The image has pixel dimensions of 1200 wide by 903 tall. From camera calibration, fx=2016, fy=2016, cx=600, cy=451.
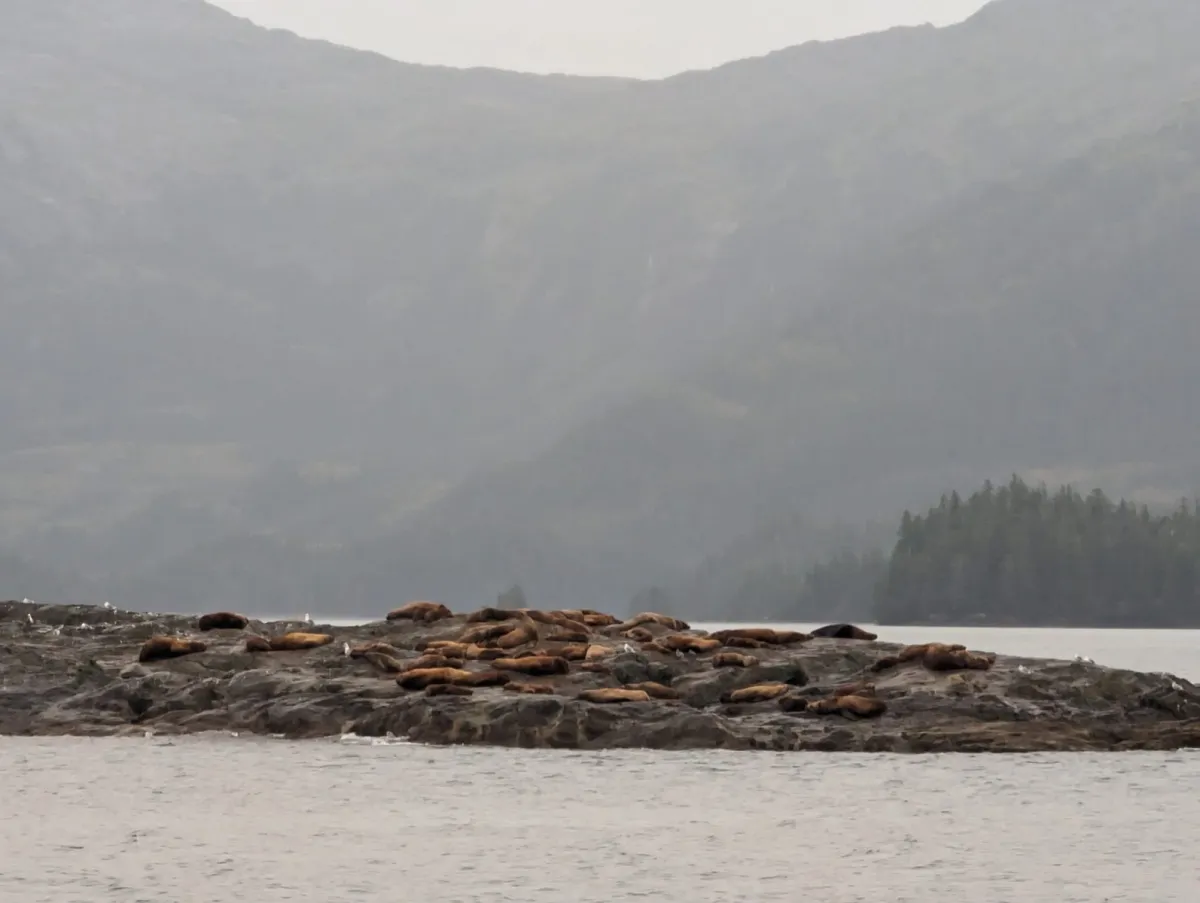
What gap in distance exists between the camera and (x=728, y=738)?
→ 4397 centimetres

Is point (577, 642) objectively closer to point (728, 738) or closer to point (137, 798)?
point (728, 738)

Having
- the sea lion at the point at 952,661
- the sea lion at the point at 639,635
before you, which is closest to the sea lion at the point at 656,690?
the sea lion at the point at 639,635

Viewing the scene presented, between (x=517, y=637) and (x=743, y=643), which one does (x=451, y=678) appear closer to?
(x=517, y=637)

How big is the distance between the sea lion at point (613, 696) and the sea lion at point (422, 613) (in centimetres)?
1162

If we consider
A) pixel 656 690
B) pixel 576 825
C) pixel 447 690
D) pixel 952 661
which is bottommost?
pixel 576 825

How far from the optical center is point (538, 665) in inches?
1816

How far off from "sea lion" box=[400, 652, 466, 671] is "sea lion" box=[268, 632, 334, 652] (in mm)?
3463

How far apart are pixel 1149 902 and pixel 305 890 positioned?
38.5ft

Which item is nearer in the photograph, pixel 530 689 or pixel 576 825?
pixel 576 825

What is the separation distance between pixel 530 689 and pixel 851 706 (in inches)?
282

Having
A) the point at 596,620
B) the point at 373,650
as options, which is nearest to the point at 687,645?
the point at 596,620

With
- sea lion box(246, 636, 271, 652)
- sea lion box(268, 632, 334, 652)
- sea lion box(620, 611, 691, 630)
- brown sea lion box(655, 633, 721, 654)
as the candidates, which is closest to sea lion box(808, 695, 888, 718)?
brown sea lion box(655, 633, 721, 654)

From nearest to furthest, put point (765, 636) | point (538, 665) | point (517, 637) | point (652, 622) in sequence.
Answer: point (538, 665)
point (517, 637)
point (765, 636)
point (652, 622)

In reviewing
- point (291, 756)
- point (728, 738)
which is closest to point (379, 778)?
point (291, 756)
